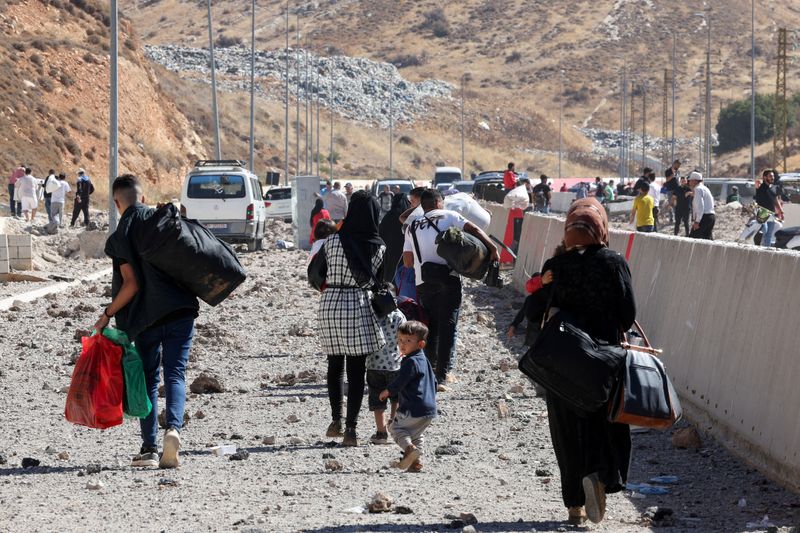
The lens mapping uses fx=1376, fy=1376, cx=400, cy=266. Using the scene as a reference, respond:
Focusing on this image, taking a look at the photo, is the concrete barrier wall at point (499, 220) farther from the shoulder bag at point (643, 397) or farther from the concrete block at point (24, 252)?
the shoulder bag at point (643, 397)

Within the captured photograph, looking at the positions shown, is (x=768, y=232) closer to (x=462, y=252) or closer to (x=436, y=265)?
(x=436, y=265)

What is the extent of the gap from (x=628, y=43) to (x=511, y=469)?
166508 mm

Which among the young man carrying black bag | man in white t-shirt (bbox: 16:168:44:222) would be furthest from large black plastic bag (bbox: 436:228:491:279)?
man in white t-shirt (bbox: 16:168:44:222)

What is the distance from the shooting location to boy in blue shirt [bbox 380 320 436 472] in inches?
316

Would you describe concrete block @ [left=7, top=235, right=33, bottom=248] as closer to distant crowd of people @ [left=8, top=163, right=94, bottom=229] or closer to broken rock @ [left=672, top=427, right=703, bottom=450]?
distant crowd of people @ [left=8, top=163, right=94, bottom=229]

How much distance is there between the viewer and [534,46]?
170m

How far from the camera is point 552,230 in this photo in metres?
19.9

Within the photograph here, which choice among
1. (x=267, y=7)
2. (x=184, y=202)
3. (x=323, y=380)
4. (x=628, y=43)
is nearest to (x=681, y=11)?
(x=628, y=43)

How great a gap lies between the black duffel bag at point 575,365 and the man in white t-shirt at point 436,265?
176 inches

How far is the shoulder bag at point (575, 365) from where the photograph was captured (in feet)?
20.3

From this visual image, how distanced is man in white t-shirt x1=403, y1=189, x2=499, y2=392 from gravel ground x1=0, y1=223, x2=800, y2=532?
65cm

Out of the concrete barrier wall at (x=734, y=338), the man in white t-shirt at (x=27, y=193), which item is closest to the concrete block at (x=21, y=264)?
the man in white t-shirt at (x=27, y=193)

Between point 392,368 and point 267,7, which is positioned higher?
point 267,7

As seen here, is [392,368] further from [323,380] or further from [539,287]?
[323,380]
